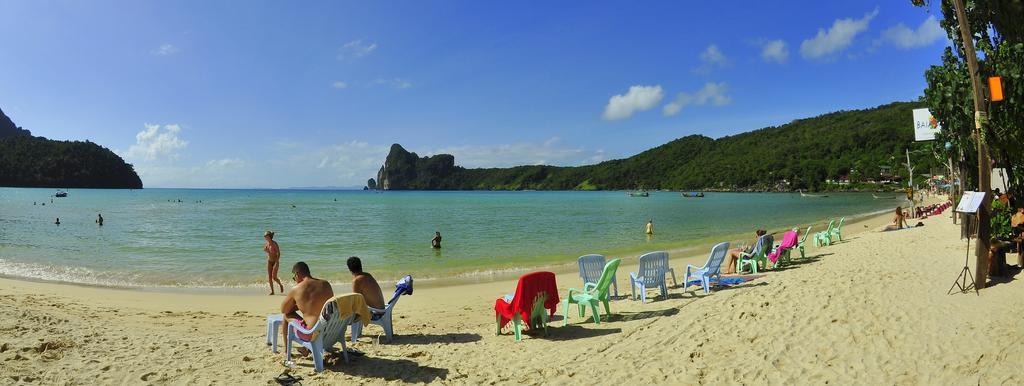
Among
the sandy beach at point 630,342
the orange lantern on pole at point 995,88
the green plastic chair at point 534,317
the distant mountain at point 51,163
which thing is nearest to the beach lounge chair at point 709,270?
the sandy beach at point 630,342

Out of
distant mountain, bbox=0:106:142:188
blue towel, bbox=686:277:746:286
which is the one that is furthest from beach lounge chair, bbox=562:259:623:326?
distant mountain, bbox=0:106:142:188

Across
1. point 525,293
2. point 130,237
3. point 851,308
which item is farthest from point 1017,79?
point 130,237

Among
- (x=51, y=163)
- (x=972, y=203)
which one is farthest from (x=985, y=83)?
Result: (x=51, y=163)

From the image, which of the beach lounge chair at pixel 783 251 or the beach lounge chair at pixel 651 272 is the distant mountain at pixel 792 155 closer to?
the beach lounge chair at pixel 783 251

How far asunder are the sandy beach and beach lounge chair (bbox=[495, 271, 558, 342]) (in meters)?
0.25

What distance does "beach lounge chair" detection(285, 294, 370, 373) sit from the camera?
5336mm

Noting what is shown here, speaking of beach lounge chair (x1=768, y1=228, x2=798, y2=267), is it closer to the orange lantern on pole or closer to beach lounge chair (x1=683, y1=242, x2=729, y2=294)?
beach lounge chair (x1=683, y1=242, x2=729, y2=294)

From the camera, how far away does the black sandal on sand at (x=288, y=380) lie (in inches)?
203

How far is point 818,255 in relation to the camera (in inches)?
551

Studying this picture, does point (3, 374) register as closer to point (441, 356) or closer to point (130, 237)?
point (441, 356)

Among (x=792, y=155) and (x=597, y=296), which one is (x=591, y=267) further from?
(x=792, y=155)

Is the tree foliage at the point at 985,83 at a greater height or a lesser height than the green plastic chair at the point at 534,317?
greater

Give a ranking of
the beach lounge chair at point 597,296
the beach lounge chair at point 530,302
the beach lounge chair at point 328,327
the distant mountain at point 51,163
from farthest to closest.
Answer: the distant mountain at point 51,163
the beach lounge chair at point 597,296
the beach lounge chair at point 530,302
the beach lounge chair at point 328,327

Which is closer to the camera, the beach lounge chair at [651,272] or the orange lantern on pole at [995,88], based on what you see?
the orange lantern on pole at [995,88]
